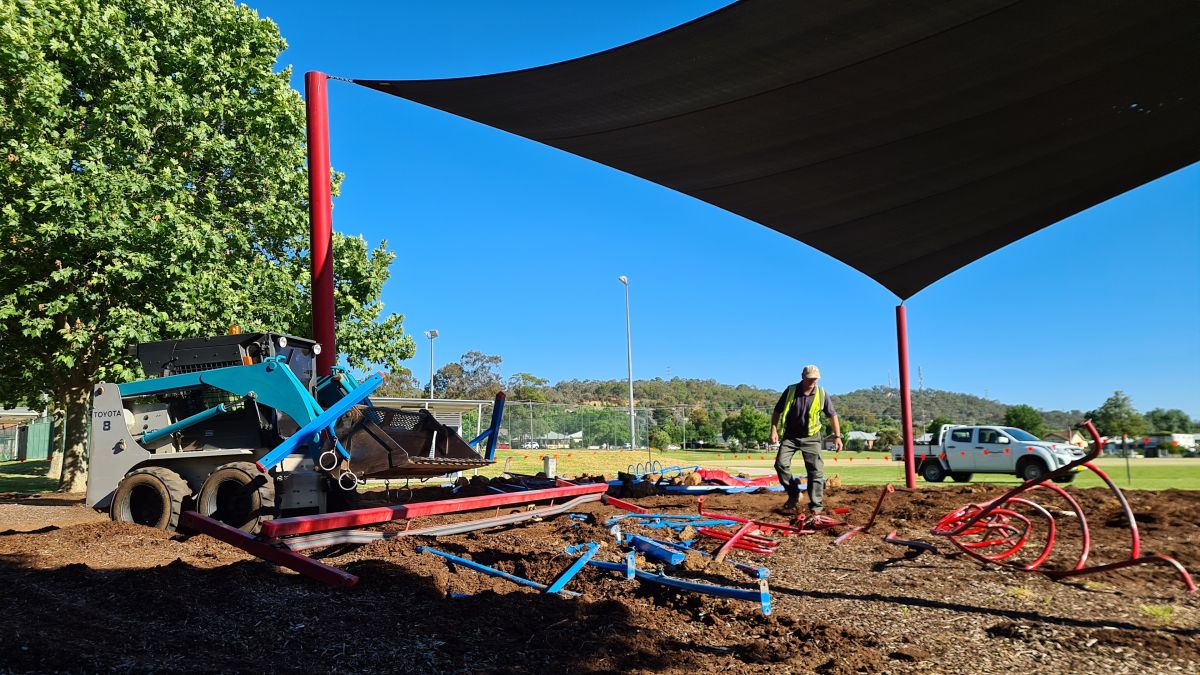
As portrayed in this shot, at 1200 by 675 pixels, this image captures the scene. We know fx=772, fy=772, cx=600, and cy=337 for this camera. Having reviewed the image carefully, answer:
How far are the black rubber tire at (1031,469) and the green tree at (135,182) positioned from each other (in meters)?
15.8

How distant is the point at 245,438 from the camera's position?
765 centimetres

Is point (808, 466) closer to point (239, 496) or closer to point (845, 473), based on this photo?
point (239, 496)

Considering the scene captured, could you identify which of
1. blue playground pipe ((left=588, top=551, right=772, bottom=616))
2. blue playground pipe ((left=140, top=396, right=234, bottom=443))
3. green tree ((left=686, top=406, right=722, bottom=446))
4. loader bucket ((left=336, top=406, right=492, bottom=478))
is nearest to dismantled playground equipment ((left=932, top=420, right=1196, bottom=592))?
blue playground pipe ((left=588, top=551, right=772, bottom=616))

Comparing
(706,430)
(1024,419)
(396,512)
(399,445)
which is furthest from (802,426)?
(706,430)

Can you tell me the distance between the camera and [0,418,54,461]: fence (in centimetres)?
4034

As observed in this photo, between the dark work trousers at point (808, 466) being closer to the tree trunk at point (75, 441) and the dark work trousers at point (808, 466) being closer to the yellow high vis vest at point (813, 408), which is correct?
the yellow high vis vest at point (813, 408)

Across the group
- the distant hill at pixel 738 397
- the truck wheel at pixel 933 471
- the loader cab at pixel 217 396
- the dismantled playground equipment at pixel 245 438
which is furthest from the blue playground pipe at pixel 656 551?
the distant hill at pixel 738 397

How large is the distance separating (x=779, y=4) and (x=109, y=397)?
736cm

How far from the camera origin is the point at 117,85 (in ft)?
40.3

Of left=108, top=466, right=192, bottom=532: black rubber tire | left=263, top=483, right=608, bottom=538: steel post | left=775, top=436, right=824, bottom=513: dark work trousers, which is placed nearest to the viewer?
left=263, top=483, right=608, bottom=538: steel post

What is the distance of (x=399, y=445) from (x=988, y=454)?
15.6 metres

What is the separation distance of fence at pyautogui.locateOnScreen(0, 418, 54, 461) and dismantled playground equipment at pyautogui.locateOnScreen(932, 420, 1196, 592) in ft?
147

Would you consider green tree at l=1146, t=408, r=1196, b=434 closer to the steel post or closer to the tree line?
the tree line

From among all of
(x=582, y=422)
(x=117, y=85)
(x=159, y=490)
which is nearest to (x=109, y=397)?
(x=159, y=490)
